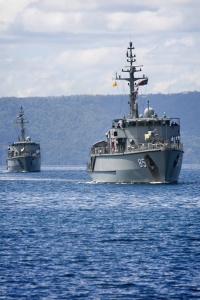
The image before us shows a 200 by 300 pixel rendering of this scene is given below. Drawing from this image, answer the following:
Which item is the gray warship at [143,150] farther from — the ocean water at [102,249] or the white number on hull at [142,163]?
the ocean water at [102,249]

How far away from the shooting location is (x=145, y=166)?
3681 inches

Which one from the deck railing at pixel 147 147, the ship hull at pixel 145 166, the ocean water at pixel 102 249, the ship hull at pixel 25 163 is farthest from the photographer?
the ship hull at pixel 25 163

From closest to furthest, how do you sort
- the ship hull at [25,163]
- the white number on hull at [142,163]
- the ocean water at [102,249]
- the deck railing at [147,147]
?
the ocean water at [102,249] < the deck railing at [147,147] < the white number on hull at [142,163] < the ship hull at [25,163]

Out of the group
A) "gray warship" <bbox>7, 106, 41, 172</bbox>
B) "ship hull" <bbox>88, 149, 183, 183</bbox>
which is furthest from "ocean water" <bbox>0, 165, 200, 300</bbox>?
"gray warship" <bbox>7, 106, 41, 172</bbox>

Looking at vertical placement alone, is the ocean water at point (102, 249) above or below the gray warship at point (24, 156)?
below

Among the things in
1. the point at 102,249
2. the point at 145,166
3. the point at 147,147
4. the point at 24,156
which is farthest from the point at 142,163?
the point at 24,156

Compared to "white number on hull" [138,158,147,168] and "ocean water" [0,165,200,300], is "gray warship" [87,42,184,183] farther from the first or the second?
"ocean water" [0,165,200,300]

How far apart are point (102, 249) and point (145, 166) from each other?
4732 cm

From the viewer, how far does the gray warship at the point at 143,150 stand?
9269cm

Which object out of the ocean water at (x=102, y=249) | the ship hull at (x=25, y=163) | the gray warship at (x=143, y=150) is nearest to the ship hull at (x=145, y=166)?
the gray warship at (x=143, y=150)

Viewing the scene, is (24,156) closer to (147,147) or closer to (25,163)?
(25,163)

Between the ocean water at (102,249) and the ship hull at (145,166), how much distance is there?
45.2 ft

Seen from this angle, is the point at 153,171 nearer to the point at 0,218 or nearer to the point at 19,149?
the point at 0,218

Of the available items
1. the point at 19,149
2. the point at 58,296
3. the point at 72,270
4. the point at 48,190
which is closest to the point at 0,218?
the point at 72,270
